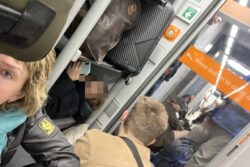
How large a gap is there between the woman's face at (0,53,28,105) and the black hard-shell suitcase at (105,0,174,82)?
48.1 inches

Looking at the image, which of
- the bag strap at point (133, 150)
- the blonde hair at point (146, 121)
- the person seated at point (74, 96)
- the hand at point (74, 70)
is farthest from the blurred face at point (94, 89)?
the bag strap at point (133, 150)

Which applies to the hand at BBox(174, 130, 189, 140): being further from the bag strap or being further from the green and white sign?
the bag strap

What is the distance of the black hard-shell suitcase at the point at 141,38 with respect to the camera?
222 centimetres

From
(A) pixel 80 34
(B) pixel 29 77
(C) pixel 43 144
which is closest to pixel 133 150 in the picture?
(C) pixel 43 144

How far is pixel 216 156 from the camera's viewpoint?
10.1 ft

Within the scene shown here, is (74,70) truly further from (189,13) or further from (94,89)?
(189,13)

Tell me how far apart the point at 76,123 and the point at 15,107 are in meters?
1.61

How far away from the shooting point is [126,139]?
178 centimetres

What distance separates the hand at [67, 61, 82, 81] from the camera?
2180 millimetres

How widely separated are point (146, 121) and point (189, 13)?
1.18 meters

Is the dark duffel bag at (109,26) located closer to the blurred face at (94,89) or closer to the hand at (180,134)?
the blurred face at (94,89)

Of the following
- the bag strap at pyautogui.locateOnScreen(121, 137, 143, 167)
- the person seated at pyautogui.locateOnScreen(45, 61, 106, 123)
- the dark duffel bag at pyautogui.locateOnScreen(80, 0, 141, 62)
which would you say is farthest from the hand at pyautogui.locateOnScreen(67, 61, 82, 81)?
the bag strap at pyautogui.locateOnScreen(121, 137, 143, 167)

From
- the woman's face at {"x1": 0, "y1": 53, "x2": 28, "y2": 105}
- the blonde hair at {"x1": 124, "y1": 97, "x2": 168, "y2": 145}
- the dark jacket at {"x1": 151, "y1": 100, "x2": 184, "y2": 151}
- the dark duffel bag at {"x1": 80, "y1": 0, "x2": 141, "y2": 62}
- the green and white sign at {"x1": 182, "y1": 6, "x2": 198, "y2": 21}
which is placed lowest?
the dark jacket at {"x1": 151, "y1": 100, "x2": 184, "y2": 151}

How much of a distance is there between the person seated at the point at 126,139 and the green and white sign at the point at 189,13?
0.95 metres
